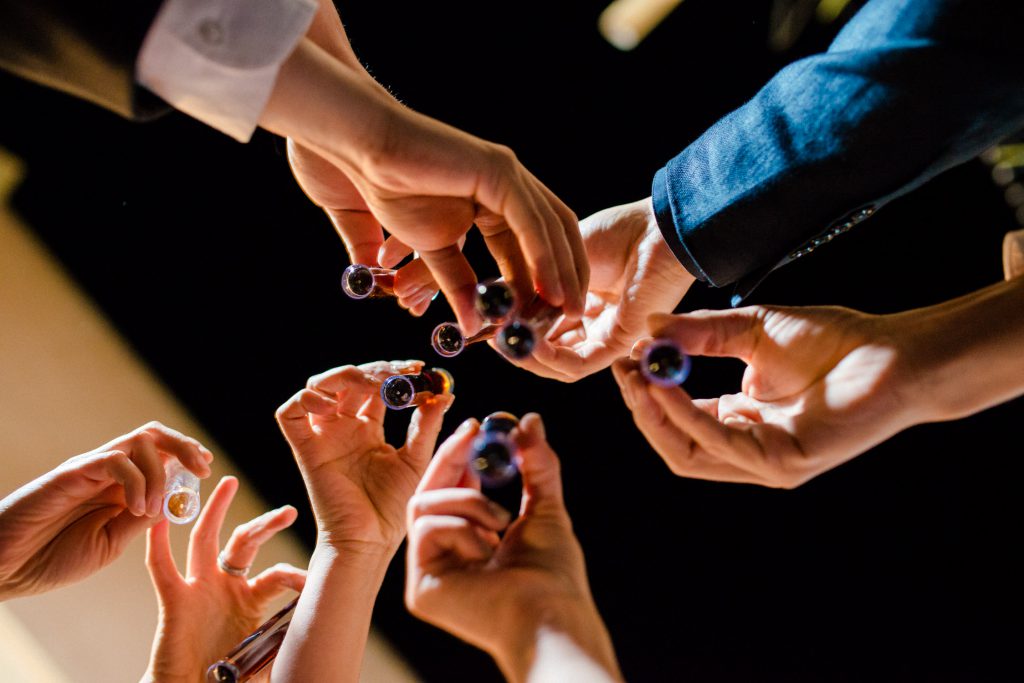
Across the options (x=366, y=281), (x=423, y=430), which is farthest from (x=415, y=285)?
(x=423, y=430)

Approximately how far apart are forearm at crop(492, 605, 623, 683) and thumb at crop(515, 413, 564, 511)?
0.13 metres

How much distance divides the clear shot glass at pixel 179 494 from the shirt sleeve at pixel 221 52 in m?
0.68

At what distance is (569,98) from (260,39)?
0.99m

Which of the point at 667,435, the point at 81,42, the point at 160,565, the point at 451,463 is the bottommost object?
the point at 667,435

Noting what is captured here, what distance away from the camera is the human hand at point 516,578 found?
2.31ft

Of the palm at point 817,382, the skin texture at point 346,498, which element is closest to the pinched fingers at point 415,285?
the skin texture at point 346,498

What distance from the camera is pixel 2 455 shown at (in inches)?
63.9

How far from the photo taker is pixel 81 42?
2.01 feet

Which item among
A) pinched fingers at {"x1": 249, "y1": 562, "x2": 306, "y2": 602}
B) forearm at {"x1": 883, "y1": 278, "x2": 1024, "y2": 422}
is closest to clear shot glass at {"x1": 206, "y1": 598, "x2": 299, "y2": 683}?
pinched fingers at {"x1": 249, "y1": 562, "x2": 306, "y2": 602}

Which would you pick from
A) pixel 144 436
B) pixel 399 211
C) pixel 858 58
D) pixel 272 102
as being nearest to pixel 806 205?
pixel 858 58

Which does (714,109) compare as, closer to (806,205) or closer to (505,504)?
(806,205)

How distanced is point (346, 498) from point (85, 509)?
1.61 ft

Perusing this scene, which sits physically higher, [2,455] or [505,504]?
[2,455]

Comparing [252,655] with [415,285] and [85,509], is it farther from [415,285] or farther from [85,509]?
[415,285]
